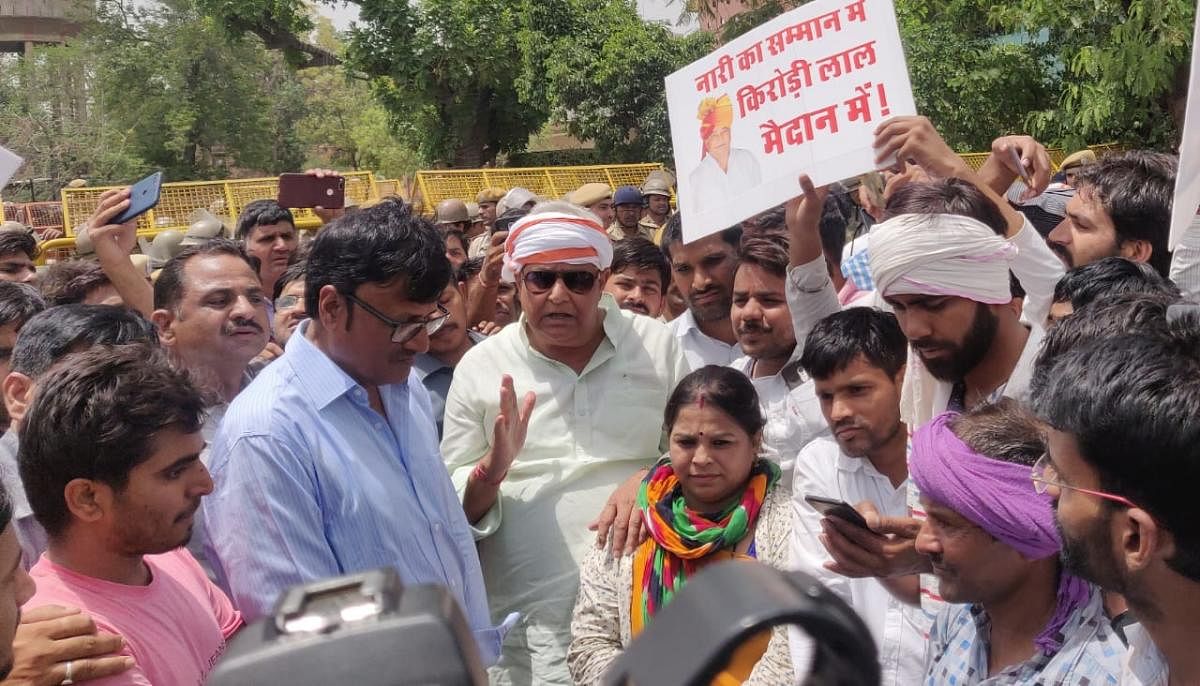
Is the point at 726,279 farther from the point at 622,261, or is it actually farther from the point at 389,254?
the point at 389,254

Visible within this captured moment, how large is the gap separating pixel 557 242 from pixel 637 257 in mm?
1485

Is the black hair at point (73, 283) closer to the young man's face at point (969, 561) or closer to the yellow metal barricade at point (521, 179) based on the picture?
the young man's face at point (969, 561)

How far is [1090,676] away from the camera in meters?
1.84

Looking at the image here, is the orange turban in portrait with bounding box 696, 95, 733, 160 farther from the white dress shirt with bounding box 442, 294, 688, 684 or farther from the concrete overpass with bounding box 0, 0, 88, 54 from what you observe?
the concrete overpass with bounding box 0, 0, 88, 54

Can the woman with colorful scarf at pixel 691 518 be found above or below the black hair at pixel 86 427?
below

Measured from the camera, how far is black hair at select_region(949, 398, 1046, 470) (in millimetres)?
2084

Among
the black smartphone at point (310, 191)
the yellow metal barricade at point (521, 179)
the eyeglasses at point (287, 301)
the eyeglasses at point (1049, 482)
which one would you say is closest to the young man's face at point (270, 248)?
the black smartphone at point (310, 191)

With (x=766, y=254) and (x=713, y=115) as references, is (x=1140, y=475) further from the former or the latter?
(x=713, y=115)

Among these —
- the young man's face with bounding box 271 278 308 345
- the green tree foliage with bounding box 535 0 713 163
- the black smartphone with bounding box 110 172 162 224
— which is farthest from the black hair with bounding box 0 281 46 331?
the green tree foliage with bounding box 535 0 713 163

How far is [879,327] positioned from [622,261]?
6.52 feet

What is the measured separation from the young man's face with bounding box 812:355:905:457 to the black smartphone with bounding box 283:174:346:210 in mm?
3551

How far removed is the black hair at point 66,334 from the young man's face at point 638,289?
2.23 m

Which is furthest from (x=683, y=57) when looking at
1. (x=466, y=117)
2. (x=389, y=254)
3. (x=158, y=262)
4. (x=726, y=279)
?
(x=389, y=254)

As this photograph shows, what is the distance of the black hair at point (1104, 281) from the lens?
290 cm
